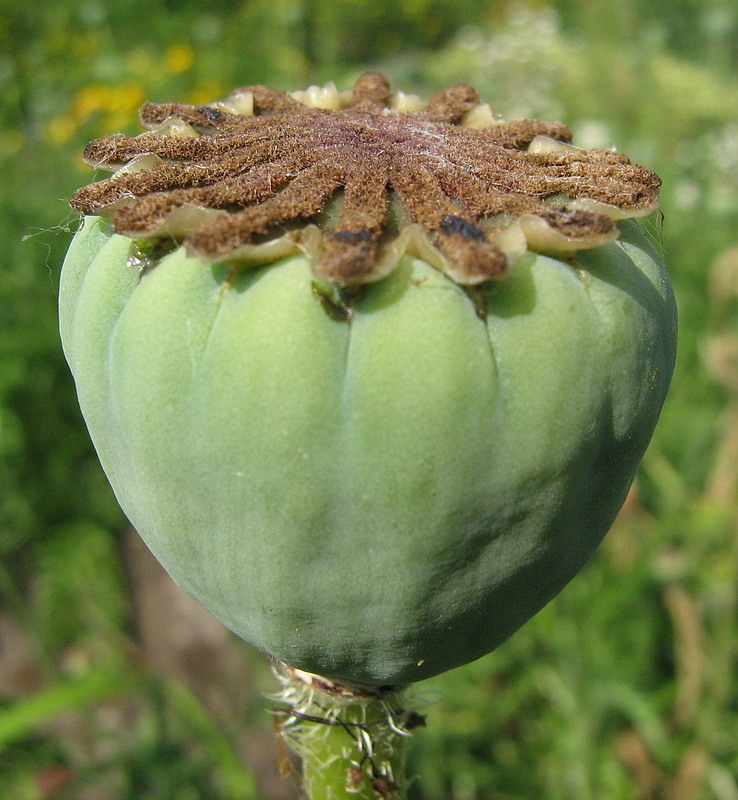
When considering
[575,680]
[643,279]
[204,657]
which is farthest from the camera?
[204,657]

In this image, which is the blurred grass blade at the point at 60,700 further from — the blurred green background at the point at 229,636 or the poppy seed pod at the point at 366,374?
the poppy seed pod at the point at 366,374

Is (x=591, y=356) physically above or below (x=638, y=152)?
above

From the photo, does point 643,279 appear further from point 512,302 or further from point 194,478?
point 194,478

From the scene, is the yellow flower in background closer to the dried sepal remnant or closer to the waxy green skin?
the dried sepal remnant

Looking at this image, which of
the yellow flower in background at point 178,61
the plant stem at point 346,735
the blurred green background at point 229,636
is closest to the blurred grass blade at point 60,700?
the blurred green background at point 229,636

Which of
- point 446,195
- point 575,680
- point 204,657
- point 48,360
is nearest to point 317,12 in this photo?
point 48,360

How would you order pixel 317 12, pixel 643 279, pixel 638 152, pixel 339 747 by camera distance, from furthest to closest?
pixel 317 12
pixel 638 152
pixel 339 747
pixel 643 279

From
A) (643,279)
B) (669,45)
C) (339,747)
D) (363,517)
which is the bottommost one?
(669,45)
